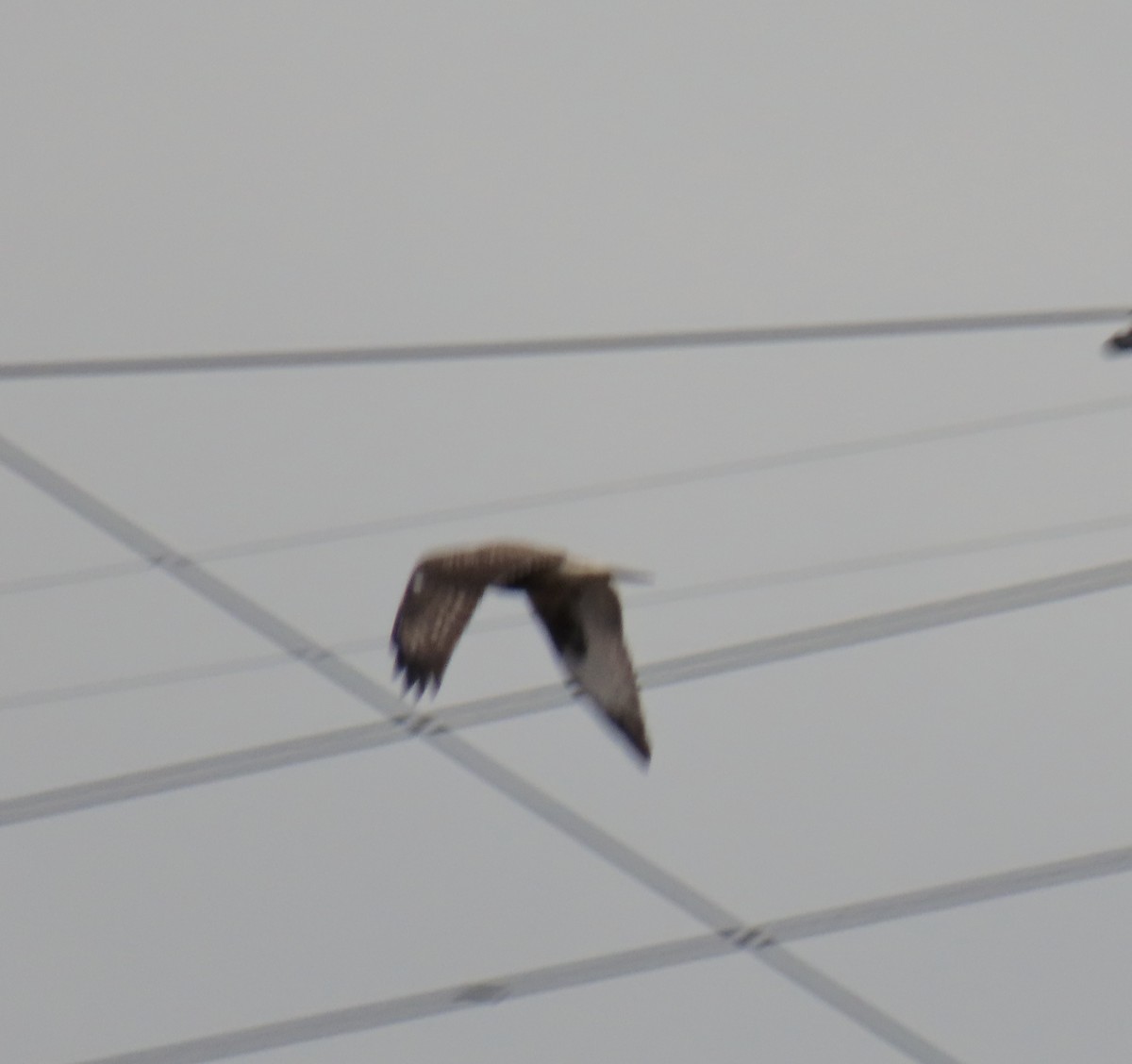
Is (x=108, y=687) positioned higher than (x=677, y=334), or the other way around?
(x=108, y=687)

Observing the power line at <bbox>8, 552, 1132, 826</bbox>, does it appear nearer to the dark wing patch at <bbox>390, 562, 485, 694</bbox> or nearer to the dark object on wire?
the dark object on wire

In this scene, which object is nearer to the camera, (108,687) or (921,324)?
(921,324)

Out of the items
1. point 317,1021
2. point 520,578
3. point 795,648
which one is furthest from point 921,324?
point 317,1021

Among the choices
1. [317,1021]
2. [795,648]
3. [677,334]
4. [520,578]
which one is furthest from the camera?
[317,1021]

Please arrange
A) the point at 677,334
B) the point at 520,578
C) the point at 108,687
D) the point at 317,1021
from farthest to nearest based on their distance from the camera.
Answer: the point at 108,687, the point at 317,1021, the point at 520,578, the point at 677,334

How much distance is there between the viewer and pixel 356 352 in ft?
21.6

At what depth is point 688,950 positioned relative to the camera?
8570 millimetres

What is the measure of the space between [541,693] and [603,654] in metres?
1.50

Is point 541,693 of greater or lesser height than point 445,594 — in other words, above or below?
above

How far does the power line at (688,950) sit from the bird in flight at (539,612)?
1.66 metres

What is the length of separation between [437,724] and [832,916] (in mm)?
1222

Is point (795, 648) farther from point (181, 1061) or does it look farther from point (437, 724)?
point (181, 1061)

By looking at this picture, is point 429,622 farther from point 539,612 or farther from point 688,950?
point 688,950

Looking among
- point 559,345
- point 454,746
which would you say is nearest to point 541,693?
point 454,746
